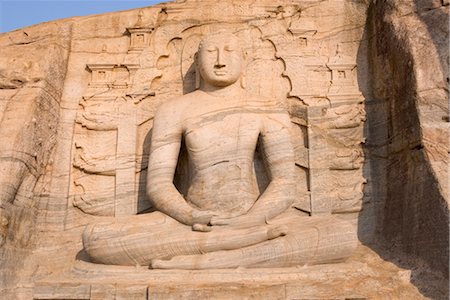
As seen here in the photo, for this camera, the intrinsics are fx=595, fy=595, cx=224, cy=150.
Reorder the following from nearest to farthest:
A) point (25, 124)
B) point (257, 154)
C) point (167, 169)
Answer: point (25, 124)
point (167, 169)
point (257, 154)

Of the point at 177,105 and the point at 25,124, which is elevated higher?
the point at 177,105

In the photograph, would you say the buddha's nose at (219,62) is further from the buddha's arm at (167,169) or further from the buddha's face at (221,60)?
the buddha's arm at (167,169)

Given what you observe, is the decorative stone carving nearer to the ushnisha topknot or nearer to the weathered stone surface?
the weathered stone surface

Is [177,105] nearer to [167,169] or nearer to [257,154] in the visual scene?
[167,169]

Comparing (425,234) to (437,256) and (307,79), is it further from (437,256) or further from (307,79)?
(307,79)

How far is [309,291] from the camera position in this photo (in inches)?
190

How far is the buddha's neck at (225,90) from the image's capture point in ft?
21.9

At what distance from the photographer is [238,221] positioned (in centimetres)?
→ 564

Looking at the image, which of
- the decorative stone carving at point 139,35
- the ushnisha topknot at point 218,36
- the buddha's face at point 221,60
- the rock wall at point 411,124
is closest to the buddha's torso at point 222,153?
the buddha's face at point 221,60

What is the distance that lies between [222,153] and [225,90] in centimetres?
83

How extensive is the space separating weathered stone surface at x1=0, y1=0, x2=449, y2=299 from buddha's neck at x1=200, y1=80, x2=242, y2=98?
259 millimetres

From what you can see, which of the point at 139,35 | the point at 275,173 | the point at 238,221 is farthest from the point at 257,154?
the point at 139,35

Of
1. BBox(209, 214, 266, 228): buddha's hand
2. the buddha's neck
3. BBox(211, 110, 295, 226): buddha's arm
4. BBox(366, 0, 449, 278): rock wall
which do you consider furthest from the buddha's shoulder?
BBox(366, 0, 449, 278): rock wall

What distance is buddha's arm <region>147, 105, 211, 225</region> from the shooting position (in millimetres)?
5758
